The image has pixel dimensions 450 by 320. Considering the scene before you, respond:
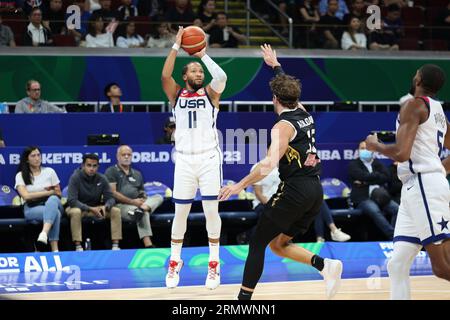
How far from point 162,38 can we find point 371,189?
181 inches

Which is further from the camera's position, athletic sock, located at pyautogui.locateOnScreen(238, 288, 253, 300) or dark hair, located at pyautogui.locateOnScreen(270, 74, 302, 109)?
dark hair, located at pyautogui.locateOnScreen(270, 74, 302, 109)

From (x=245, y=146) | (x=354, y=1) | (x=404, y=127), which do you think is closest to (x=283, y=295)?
(x=404, y=127)

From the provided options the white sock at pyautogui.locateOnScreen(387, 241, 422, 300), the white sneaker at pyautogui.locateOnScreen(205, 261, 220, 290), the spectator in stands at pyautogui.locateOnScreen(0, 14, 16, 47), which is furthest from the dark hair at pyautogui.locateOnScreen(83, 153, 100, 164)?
the white sock at pyautogui.locateOnScreen(387, 241, 422, 300)

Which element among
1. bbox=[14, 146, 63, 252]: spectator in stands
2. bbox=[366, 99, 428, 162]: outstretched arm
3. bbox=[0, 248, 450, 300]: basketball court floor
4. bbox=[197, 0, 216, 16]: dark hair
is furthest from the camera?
bbox=[197, 0, 216, 16]: dark hair

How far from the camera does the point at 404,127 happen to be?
6.37 metres

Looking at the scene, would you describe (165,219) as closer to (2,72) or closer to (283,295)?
(283,295)

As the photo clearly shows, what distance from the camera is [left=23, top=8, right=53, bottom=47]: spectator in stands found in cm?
1426

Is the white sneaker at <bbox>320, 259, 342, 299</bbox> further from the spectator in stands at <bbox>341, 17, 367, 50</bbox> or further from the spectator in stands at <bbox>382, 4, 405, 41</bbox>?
the spectator in stands at <bbox>382, 4, 405, 41</bbox>

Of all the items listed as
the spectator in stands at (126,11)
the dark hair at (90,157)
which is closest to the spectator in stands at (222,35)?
the spectator in stands at (126,11)

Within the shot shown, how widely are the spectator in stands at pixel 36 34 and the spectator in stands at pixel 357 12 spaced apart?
5303 mm

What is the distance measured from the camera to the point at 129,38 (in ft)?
→ 48.8

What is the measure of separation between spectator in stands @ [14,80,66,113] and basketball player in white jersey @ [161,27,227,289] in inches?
154

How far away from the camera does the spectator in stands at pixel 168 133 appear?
12.3 m

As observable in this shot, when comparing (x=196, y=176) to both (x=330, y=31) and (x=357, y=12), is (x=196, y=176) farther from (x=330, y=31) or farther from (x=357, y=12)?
(x=357, y=12)
